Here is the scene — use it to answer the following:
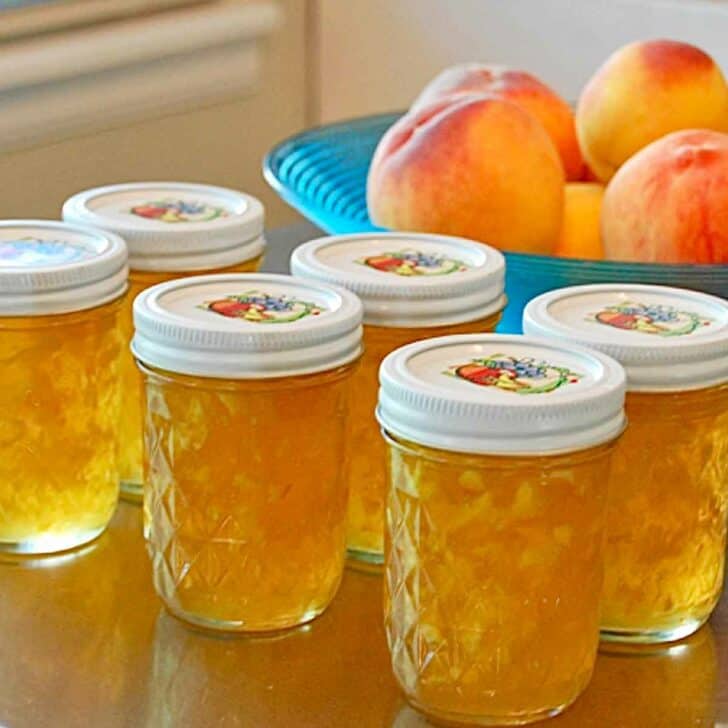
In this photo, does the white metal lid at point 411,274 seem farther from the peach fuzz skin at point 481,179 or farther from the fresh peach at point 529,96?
the fresh peach at point 529,96

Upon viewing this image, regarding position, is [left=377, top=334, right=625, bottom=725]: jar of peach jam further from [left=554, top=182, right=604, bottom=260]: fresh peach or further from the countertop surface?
[left=554, top=182, right=604, bottom=260]: fresh peach

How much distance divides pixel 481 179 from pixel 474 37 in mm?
746

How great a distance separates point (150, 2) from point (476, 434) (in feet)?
3.22

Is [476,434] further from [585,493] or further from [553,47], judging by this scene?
[553,47]

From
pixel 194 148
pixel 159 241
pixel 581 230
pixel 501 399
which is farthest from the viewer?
pixel 194 148

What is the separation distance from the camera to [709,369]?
2.19 ft

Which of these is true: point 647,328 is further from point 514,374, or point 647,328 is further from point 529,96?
point 529,96

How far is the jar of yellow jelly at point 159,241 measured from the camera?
2.64 feet

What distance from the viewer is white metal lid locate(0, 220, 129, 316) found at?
732mm

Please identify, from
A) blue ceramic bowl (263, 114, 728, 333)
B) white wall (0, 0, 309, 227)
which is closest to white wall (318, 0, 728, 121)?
white wall (0, 0, 309, 227)

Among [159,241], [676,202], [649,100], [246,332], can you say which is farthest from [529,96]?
[246,332]

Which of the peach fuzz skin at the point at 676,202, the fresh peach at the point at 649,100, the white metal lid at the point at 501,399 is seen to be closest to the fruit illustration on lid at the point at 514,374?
the white metal lid at the point at 501,399

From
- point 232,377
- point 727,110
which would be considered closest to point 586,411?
point 232,377

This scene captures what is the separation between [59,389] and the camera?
75 cm
